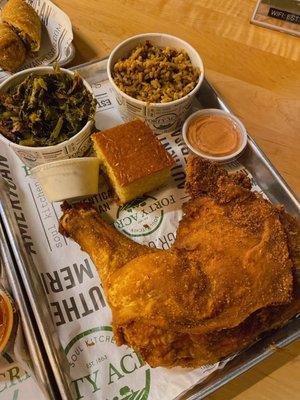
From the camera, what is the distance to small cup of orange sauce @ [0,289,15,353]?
1.01m

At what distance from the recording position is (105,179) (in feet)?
4.35

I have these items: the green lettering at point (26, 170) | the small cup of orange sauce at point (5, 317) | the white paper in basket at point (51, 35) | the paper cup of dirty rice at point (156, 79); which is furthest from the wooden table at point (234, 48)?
the small cup of orange sauce at point (5, 317)

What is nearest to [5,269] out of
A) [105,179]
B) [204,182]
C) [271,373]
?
[105,179]

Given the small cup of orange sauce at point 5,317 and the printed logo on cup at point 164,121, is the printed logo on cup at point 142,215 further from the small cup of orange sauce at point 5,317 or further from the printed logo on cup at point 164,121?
the small cup of orange sauce at point 5,317

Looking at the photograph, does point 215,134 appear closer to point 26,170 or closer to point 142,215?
point 142,215

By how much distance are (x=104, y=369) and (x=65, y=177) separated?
526mm

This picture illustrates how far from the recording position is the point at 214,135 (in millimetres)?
1356

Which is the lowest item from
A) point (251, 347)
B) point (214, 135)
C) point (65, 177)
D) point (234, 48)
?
point (251, 347)

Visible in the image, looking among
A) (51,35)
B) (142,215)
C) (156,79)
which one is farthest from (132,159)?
(51,35)

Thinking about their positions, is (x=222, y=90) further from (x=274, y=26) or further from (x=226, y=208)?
(x=226, y=208)

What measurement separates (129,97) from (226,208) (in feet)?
1.57

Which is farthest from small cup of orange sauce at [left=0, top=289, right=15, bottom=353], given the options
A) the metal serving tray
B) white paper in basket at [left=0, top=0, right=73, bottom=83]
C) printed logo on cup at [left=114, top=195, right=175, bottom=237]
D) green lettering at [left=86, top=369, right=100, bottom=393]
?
white paper in basket at [left=0, top=0, right=73, bottom=83]

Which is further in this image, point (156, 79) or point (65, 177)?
point (156, 79)

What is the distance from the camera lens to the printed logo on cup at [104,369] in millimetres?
1004
